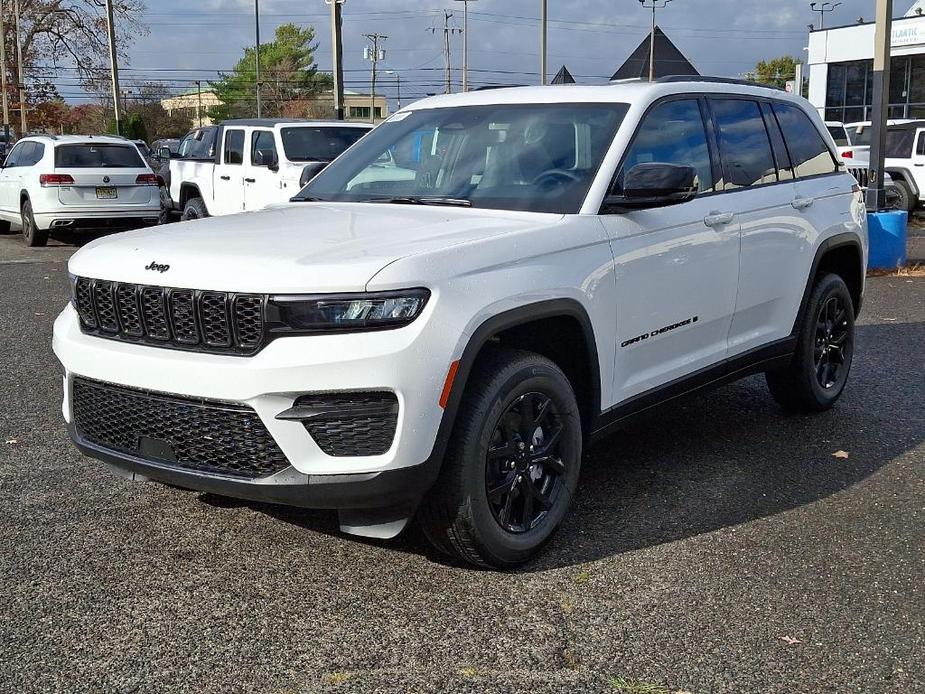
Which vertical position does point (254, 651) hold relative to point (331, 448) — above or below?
below

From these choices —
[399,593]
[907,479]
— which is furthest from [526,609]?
[907,479]

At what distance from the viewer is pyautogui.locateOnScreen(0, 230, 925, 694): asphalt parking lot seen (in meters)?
3.33

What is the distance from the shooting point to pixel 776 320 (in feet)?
18.9

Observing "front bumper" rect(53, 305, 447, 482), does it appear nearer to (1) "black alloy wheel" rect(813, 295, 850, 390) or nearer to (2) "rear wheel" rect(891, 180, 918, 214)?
(1) "black alloy wheel" rect(813, 295, 850, 390)

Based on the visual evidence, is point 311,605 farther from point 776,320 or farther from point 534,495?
point 776,320

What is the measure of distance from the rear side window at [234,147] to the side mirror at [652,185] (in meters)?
11.2

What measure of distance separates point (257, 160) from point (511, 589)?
38.3 feet

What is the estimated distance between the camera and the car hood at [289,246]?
3.55 metres

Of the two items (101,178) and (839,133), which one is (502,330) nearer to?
(101,178)

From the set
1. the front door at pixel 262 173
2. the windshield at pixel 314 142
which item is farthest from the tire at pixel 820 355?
the front door at pixel 262 173

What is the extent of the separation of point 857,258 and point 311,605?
13.7ft

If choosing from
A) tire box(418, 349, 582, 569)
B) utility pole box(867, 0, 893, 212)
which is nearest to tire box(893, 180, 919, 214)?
utility pole box(867, 0, 893, 212)

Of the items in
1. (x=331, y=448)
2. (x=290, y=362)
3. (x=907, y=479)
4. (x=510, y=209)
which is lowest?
(x=907, y=479)

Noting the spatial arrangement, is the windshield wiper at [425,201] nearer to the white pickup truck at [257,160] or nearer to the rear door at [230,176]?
the white pickup truck at [257,160]
